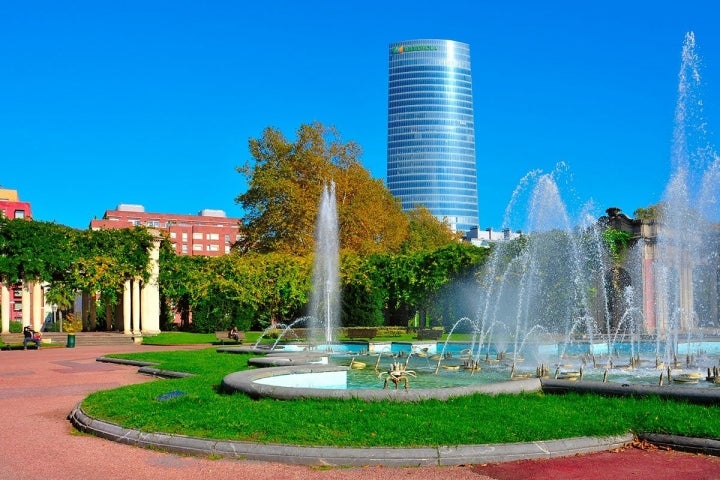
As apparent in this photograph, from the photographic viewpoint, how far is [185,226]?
116 m

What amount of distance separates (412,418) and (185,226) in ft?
364

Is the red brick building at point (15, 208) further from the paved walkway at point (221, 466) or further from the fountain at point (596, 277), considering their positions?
the paved walkway at point (221, 466)

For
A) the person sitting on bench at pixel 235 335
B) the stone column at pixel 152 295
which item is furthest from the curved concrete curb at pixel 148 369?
the stone column at pixel 152 295

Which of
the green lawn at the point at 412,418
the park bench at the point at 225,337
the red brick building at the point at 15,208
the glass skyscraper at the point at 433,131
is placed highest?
the glass skyscraper at the point at 433,131

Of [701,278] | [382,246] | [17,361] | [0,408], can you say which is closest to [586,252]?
[701,278]

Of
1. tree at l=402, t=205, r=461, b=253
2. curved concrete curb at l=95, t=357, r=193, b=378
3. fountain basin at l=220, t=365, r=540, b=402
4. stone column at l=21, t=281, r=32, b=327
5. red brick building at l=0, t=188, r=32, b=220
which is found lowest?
curved concrete curb at l=95, t=357, r=193, b=378

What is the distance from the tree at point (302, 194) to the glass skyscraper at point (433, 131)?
124 metres

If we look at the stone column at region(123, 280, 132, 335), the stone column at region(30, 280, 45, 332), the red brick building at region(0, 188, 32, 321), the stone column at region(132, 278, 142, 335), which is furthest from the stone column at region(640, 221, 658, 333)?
the red brick building at region(0, 188, 32, 321)

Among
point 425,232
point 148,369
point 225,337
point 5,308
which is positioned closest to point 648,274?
point 225,337

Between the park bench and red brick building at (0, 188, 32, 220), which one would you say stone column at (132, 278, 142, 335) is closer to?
the park bench

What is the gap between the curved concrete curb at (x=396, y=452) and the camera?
7.86 m

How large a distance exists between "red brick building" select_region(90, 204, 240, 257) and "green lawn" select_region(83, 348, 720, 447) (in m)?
102

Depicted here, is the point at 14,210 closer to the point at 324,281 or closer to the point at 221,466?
the point at 324,281

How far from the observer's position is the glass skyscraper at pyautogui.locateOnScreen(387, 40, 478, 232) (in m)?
176
